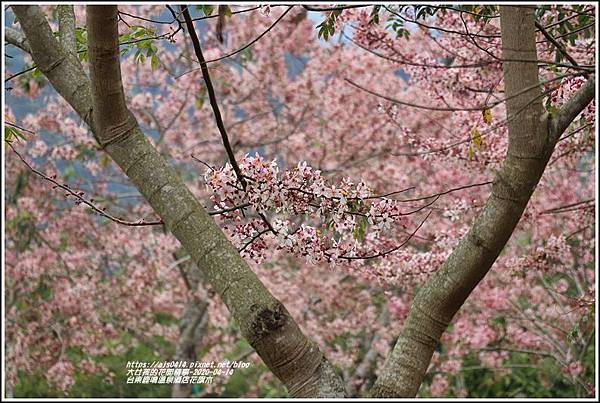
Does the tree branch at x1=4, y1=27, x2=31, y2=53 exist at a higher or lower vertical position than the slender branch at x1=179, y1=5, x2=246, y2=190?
higher

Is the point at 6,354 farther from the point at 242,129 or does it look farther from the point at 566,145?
the point at 566,145

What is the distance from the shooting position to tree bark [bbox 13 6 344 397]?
1587 millimetres

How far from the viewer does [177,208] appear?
1689 mm

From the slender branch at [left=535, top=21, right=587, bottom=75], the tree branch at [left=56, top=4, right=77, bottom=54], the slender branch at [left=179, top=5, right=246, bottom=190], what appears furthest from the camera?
the tree branch at [left=56, top=4, right=77, bottom=54]

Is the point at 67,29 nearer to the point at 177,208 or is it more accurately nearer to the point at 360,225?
the point at 177,208

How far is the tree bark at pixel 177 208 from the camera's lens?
5.21 ft

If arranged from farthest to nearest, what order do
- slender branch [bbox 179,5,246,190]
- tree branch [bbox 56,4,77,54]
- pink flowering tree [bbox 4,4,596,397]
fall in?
1. pink flowering tree [bbox 4,4,596,397]
2. tree branch [bbox 56,4,77,54]
3. slender branch [bbox 179,5,246,190]

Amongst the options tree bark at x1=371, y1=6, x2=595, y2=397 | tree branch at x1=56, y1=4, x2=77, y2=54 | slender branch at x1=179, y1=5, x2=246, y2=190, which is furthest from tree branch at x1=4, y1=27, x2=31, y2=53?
tree bark at x1=371, y1=6, x2=595, y2=397

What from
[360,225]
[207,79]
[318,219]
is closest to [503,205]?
[360,225]

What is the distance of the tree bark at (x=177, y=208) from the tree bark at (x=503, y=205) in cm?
23

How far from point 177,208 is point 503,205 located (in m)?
0.85

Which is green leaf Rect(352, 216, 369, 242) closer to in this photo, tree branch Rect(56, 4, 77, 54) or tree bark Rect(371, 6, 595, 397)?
tree bark Rect(371, 6, 595, 397)

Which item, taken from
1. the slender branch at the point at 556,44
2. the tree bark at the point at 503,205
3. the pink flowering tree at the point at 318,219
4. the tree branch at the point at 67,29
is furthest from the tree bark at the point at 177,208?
the slender branch at the point at 556,44

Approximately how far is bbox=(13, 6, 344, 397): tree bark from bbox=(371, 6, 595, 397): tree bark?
0.23m
